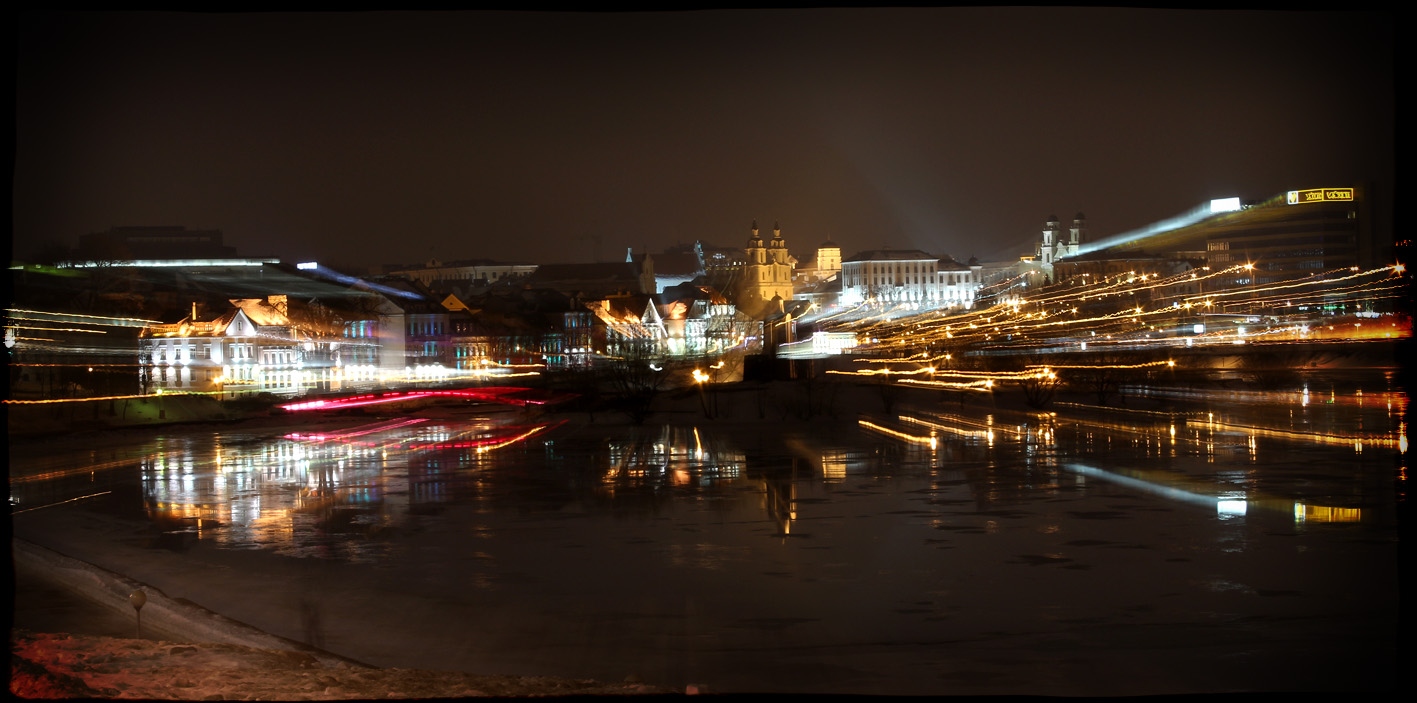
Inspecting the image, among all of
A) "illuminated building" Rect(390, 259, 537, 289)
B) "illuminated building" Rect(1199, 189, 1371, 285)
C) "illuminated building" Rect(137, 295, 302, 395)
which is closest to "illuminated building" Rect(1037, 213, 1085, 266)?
"illuminated building" Rect(1199, 189, 1371, 285)

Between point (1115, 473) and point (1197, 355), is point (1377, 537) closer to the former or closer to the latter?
point (1115, 473)

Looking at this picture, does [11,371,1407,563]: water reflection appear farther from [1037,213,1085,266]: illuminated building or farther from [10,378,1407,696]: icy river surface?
[1037,213,1085,266]: illuminated building

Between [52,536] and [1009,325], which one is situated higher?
[1009,325]

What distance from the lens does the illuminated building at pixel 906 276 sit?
14088 centimetres

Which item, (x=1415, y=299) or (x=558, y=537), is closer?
(x=1415, y=299)

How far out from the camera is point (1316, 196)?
359 feet

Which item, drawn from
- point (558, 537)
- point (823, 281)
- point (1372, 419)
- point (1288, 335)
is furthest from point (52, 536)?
point (823, 281)

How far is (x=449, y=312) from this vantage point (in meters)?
81.7

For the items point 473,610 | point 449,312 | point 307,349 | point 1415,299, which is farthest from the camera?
point 449,312

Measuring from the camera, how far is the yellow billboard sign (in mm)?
103688

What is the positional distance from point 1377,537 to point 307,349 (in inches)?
2199

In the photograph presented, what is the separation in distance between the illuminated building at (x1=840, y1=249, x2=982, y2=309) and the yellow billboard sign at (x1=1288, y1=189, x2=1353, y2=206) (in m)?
34.7

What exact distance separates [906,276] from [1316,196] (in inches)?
1922

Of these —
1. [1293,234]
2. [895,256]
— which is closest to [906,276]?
[895,256]
